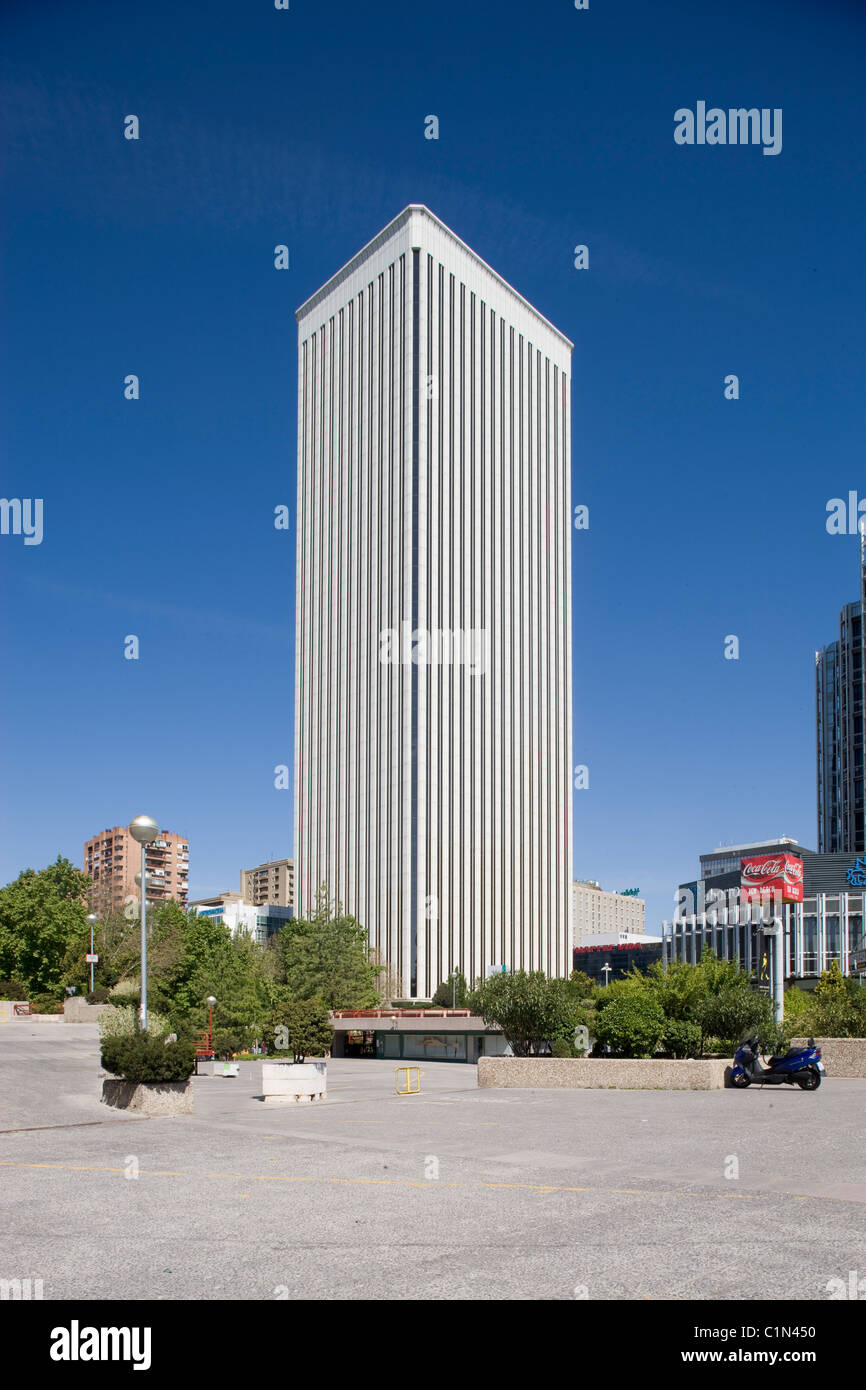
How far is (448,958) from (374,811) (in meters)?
19.5

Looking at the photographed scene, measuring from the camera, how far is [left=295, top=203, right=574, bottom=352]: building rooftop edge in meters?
137

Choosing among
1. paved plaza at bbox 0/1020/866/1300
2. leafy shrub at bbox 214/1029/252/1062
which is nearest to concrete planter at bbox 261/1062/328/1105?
paved plaza at bbox 0/1020/866/1300

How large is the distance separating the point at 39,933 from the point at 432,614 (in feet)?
214

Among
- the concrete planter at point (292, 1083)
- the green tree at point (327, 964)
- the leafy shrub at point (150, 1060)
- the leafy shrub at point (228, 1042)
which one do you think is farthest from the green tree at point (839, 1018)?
the green tree at point (327, 964)

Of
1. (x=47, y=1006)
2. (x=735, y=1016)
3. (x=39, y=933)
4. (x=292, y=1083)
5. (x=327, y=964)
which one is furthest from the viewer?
(x=327, y=964)

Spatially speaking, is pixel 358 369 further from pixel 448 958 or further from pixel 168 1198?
pixel 168 1198

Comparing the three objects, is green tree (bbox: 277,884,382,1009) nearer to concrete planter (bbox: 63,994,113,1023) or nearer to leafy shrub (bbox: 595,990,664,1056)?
concrete planter (bbox: 63,994,113,1023)

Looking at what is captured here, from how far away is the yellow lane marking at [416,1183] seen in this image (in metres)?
12.5

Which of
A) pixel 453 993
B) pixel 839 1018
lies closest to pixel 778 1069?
pixel 839 1018

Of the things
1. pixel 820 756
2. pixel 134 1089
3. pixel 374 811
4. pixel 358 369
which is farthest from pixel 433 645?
pixel 134 1089

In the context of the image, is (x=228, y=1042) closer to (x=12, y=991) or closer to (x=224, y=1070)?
(x=224, y=1070)

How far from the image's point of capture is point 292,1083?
88.1 feet

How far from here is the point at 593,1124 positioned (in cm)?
2072
